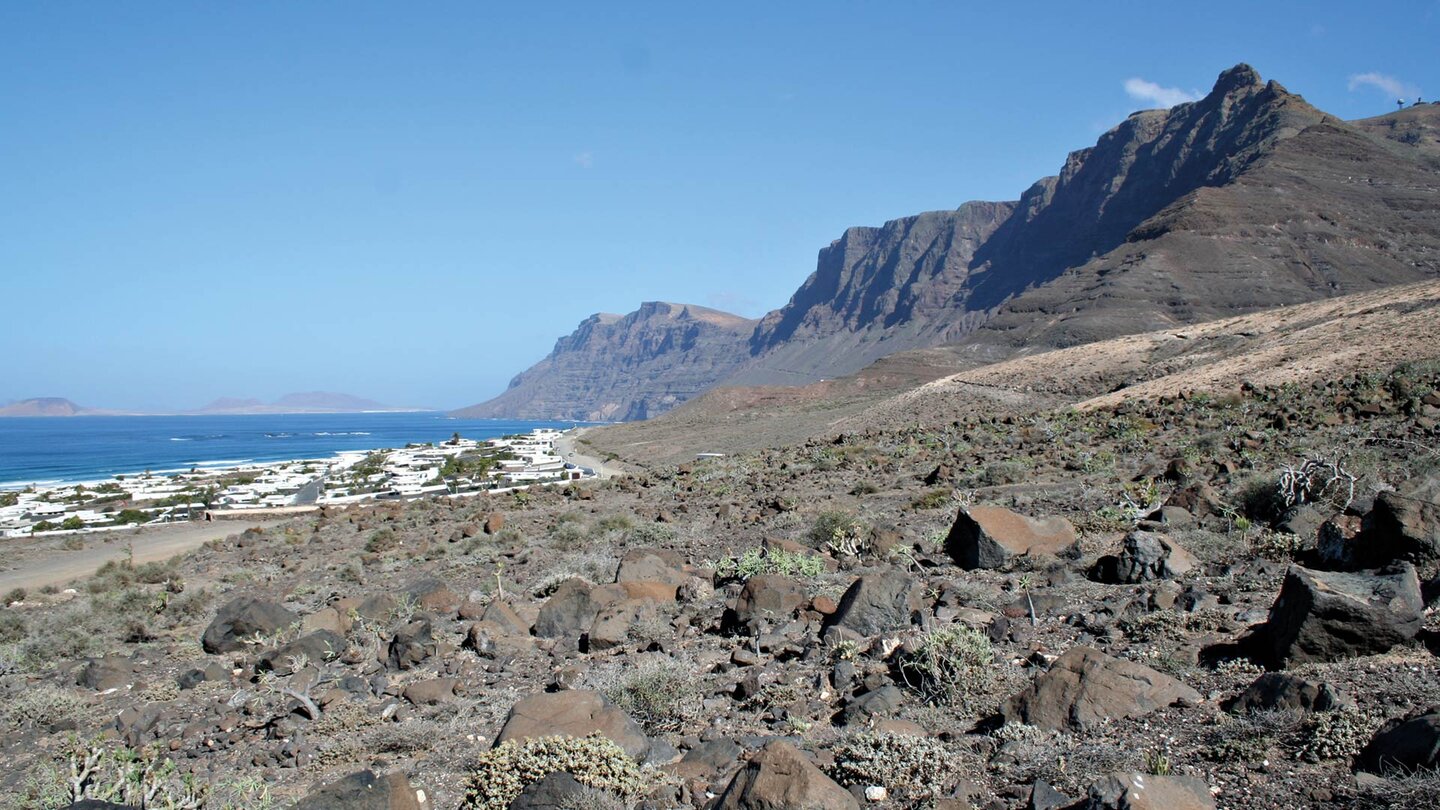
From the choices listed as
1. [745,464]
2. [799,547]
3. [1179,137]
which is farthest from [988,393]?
[1179,137]

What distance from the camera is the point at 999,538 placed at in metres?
9.88

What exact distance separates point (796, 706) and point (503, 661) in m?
3.32

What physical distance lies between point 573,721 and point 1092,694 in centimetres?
321

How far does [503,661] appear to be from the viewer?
8125 millimetres

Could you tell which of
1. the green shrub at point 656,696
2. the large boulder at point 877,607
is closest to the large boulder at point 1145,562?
the large boulder at point 877,607

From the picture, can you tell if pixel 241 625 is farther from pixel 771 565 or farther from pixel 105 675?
pixel 771 565

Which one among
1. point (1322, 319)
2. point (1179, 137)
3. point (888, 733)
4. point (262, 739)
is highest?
point (1179, 137)

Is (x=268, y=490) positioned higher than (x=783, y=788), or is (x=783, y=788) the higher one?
(x=783, y=788)

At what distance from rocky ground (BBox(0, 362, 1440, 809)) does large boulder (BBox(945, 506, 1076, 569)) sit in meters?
0.03

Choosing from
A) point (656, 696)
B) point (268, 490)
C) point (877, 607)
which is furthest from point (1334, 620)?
point (268, 490)

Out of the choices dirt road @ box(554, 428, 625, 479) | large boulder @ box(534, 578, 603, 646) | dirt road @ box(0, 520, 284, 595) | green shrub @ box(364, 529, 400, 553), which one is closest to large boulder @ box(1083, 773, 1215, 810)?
large boulder @ box(534, 578, 603, 646)

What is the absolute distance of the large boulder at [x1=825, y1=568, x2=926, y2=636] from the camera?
7.45m

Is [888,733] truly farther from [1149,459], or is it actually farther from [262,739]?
[1149,459]

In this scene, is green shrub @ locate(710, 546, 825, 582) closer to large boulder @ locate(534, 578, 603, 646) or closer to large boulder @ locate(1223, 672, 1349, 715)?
large boulder @ locate(534, 578, 603, 646)
